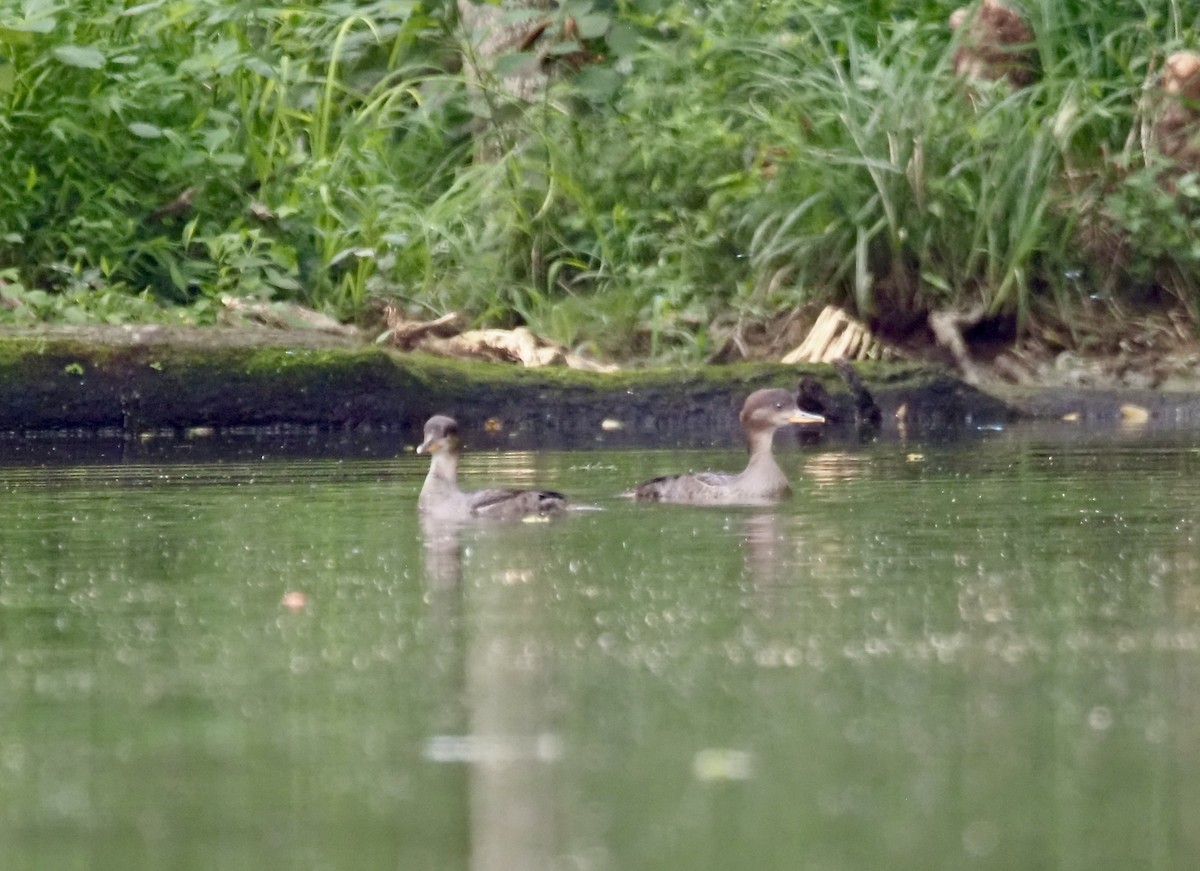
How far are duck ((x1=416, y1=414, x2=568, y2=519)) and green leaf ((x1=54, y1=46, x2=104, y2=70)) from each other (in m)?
5.88

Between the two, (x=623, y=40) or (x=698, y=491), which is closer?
(x=698, y=491)

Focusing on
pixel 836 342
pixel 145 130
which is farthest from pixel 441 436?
pixel 145 130

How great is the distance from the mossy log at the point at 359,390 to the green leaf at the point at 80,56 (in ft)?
7.67

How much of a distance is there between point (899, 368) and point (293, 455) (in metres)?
3.30

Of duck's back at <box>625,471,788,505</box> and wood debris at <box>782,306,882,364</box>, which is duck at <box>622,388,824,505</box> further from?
wood debris at <box>782,306,882,364</box>

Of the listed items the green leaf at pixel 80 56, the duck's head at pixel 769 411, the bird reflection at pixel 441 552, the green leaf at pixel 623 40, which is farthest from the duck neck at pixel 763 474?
the green leaf at pixel 623 40

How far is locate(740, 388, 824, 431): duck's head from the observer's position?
29.6 feet

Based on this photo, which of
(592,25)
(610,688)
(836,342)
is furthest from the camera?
(592,25)

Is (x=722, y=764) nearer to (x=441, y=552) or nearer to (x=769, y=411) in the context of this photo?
(x=441, y=552)

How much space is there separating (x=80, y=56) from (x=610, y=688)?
32.4 feet

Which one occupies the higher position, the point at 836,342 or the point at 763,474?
the point at 836,342

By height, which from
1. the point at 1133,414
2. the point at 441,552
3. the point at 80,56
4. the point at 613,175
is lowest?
the point at 441,552

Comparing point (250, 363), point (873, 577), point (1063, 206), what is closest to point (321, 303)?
point (250, 363)

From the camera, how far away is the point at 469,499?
7.98 meters
